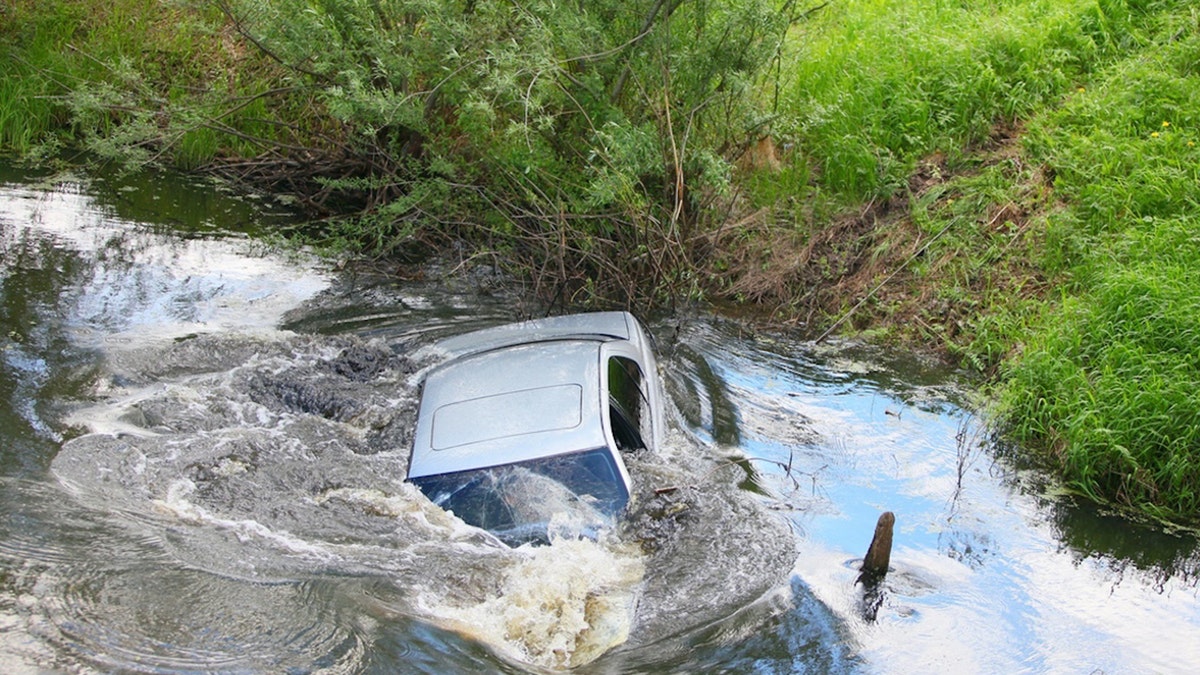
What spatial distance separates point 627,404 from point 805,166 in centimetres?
674

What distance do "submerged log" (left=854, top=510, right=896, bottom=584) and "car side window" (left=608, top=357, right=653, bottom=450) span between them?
57.8 inches

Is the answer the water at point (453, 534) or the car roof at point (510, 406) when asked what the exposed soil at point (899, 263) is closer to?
the water at point (453, 534)

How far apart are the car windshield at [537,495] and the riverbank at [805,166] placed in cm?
384

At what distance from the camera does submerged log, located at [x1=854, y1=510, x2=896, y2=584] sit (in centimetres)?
604

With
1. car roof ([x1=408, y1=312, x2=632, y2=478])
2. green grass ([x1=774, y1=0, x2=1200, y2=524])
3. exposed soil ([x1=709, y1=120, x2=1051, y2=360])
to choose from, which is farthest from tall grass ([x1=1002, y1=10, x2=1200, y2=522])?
car roof ([x1=408, y1=312, x2=632, y2=478])

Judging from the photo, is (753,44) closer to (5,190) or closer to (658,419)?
(658,419)

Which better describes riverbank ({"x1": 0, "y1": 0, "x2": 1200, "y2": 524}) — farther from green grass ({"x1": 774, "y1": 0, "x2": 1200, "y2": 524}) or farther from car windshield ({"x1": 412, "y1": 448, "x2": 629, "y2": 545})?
car windshield ({"x1": 412, "y1": 448, "x2": 629, "y2": 545})

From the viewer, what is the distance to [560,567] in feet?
18.6

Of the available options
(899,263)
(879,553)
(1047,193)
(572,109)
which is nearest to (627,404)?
(879,553)

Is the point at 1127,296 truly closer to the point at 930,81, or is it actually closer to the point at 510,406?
the point at 930,81

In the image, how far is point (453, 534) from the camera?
589 centimetres

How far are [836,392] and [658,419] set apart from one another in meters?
2.55

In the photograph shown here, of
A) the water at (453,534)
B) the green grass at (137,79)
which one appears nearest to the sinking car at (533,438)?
the water at (453,534)

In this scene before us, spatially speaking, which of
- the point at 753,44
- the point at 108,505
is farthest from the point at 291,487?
the point at 753,44
